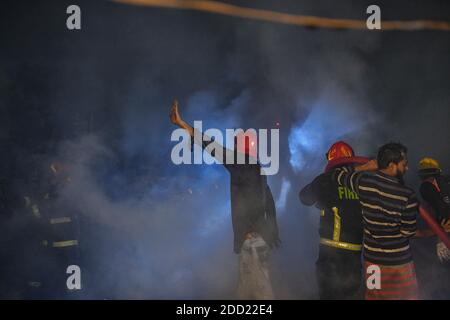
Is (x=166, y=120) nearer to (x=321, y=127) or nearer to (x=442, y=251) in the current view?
(x=321, y=127)

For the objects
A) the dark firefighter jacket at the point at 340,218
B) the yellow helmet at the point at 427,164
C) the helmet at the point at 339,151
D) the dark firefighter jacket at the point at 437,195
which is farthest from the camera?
the yellow helmet at the point at 427,164

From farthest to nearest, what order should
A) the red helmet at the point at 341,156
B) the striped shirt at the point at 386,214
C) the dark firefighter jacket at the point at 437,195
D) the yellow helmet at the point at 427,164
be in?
the yellow helmet at the point at 427,164
the dark firefighter jacket at the point at 437,195
the red helmet at the point at 341,156
the striped shirt at the point at 386,214

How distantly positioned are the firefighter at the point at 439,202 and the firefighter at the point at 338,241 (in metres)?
1.05

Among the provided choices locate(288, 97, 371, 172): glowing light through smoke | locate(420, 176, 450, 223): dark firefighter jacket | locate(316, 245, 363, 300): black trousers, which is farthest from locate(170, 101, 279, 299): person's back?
locate(420, 176, 450, 223): dark firefighter jacket

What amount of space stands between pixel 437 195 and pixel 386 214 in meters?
→ 1.05

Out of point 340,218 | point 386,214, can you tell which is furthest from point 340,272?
point 386,214

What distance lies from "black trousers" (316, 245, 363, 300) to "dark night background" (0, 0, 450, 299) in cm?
35

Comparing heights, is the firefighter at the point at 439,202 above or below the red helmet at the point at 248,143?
below

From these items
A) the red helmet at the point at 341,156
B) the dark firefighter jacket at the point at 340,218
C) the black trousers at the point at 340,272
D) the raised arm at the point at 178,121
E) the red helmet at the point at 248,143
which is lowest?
the black trousers at the point at 340,272

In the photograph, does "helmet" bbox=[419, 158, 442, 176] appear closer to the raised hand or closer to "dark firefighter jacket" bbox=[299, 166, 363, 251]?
"dark firefighter jacket" bbox=[299, 166, 363, 251]

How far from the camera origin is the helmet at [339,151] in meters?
5.05

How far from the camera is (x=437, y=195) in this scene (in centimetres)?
516

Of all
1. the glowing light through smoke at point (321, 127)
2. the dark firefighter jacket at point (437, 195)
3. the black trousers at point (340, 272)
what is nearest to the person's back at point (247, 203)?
the glowing light through smoke at point (321, 127)

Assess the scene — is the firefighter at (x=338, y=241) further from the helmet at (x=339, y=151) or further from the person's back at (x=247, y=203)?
the person's back at (x=247, y=203)
